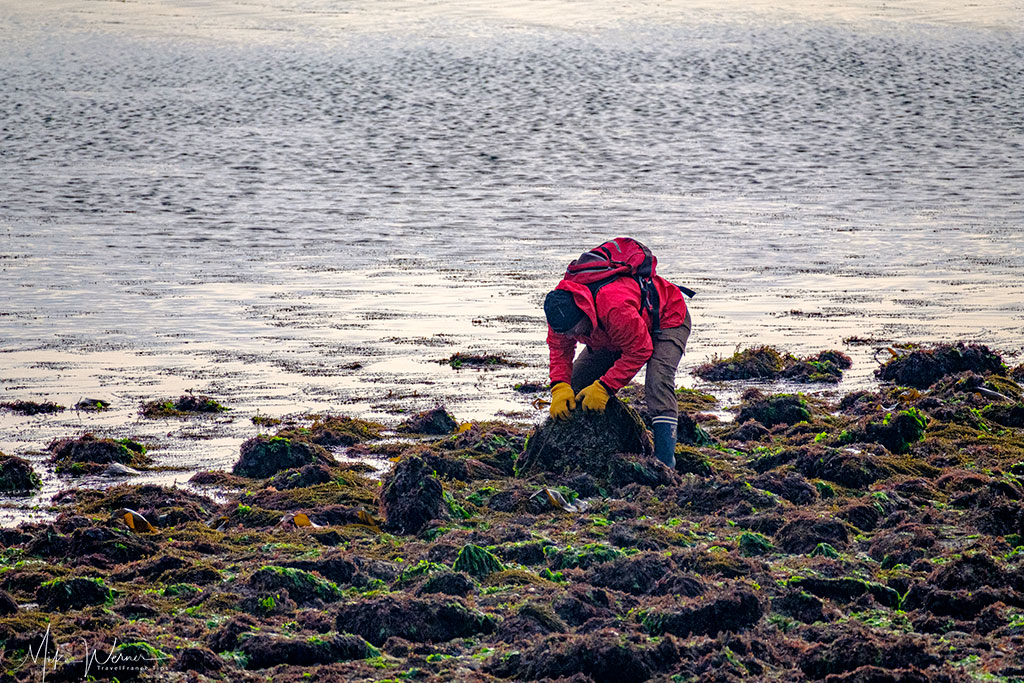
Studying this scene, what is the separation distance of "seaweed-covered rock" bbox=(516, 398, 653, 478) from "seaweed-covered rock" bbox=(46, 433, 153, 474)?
3.00 meters

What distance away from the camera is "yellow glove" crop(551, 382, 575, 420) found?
9.36 meters

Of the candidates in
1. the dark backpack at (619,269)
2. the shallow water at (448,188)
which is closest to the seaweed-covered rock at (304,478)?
the shallow water at (448,188)

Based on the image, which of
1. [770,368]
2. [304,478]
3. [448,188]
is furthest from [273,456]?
[448,188]

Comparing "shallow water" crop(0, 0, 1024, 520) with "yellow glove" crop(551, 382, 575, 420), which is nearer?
"yellow glove" crop(551, 382, 575, 420)

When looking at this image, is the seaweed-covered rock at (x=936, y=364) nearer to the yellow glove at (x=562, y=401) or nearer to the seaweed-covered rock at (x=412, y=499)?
the yellow glove at (x=562, y=401)

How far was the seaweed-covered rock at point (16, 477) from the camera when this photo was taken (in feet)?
30.1

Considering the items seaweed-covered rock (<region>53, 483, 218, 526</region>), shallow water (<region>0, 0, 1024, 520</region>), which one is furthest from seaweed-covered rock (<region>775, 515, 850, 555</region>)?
shallow water (<region>0, 0, 1024, 520</region>)

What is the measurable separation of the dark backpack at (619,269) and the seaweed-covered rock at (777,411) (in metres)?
2.21

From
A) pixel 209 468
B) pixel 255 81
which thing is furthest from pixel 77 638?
pixel 255 81

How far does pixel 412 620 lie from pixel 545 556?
1.31 m

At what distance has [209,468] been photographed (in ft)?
32.6

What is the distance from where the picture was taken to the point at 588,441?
9438 mm

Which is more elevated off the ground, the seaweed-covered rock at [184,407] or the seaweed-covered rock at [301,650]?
the seaweed-covered rock at [301,650]

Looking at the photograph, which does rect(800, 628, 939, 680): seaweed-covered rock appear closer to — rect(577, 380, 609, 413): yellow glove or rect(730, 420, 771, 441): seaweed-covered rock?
rect(577, 380, 609, 413): yellow glove
